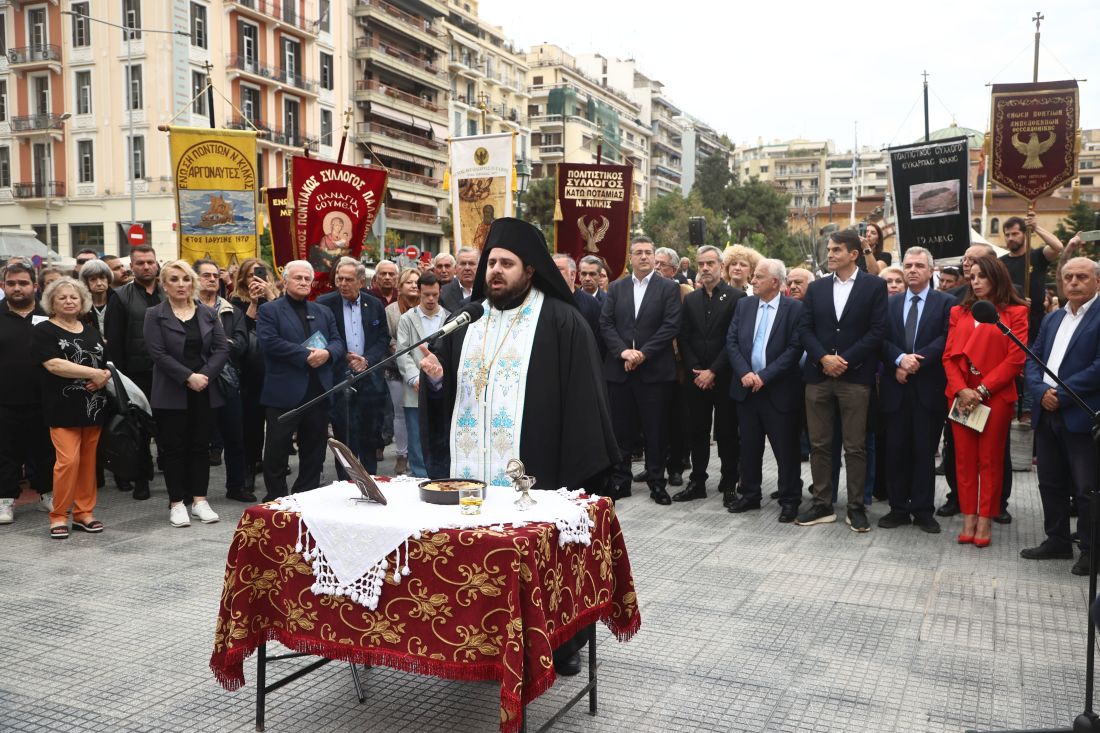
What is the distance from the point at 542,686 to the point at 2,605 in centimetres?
393

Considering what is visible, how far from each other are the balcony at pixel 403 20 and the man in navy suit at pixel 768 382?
4993 centimetres

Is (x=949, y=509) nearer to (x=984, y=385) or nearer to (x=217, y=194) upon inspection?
(x=984, y=385)

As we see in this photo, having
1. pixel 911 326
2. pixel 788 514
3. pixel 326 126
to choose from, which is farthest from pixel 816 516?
pixel 326 126

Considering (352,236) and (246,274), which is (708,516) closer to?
(246,274)

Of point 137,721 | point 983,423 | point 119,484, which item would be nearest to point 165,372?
point 119,484

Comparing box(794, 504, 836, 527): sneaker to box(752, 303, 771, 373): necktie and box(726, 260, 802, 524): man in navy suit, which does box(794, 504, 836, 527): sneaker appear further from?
box(752, 303, 771, 373): necktie

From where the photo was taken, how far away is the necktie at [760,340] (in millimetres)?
8430

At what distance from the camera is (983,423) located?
7094 millimetres

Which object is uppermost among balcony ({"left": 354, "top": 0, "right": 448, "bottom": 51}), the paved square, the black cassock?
balcony ({"left": 354, "top": 0, "right": 448, "bottom": 51})

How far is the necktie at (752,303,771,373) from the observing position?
27.7 ft

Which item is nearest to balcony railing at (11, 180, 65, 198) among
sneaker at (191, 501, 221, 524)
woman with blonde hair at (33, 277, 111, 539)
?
woman with blonde hair at (33, 277, 111, 539)

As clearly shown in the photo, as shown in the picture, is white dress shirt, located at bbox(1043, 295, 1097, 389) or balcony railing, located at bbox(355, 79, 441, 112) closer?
white dress shirt, located at bbox(1043, 295, 1097, 389)

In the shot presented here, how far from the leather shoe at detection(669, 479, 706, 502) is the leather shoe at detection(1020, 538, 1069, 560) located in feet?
9.70

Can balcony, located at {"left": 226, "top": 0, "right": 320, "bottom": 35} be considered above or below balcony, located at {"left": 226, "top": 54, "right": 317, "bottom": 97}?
above
